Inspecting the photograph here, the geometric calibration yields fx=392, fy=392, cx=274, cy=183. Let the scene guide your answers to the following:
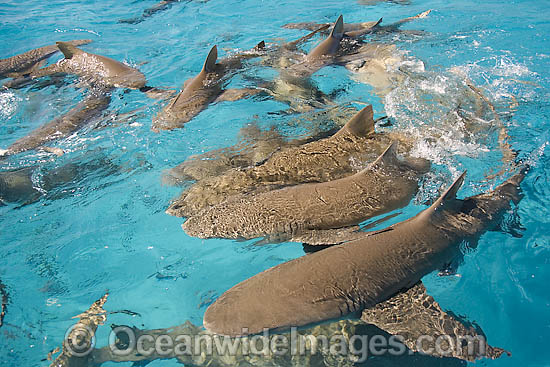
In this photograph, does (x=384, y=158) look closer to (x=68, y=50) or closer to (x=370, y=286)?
(x=370, y=286)

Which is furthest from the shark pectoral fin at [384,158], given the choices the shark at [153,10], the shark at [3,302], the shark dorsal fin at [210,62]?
the shark at [153,10]

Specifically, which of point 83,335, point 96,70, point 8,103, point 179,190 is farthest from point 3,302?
point 96,70

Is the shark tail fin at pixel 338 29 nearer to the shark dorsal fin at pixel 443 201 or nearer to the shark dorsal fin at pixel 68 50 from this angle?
the shark dorsal fin at pixel 443 201

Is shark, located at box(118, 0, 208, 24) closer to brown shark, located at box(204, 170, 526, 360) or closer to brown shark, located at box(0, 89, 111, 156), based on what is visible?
brown shark, located at box(0, 89, 111, 156)

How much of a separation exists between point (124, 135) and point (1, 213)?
2.22m

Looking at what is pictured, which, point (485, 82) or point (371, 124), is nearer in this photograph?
point (371, 124)

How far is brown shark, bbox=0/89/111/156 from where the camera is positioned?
252 inches

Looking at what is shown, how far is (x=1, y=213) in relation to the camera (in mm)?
5254

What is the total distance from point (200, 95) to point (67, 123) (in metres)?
2.39

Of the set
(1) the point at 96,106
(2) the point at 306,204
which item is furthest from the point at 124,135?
(2) the point at 306,204

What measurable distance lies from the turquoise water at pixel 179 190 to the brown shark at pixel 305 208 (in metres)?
0.24

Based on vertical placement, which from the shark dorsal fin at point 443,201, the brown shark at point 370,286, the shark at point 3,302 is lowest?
the shark at point 3,302

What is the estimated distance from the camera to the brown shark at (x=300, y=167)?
4.73m

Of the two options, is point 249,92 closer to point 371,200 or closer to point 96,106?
point 96,106
